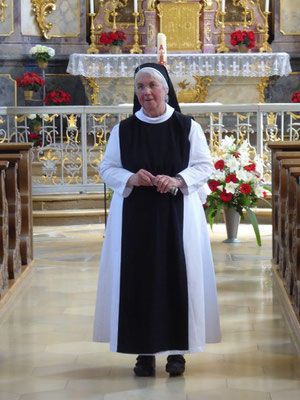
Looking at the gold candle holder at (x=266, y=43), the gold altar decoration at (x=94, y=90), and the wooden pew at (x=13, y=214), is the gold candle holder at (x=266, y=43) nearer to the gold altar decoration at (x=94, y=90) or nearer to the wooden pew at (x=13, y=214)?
the gold altar decoration at (x=94, y=90)

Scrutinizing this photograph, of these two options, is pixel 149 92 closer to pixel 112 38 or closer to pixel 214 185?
pixel 214 185

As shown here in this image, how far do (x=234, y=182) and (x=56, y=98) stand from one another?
5533 millimetres

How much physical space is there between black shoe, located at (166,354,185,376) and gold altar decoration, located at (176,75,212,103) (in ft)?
30.9

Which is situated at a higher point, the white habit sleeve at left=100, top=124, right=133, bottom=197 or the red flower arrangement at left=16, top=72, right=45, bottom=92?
the red flower arrangement at left=16, top=72, right=45, bottom=92

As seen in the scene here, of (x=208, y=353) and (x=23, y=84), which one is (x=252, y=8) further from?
(x=208, y=353)

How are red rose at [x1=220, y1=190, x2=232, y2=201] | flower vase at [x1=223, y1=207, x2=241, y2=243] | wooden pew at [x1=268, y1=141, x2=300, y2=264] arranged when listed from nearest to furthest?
1. wooden pew at [x1=268, y1=141, x2=300, y2=264]
2. red rose at [x1=220, y1=190, x2=232, y2=201]
3. flower vase at [x1=223, y1=207, x2=241, y2=243]

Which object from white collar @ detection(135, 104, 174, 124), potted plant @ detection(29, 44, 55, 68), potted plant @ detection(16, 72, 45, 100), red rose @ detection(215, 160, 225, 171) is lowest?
red rose @ detection(215, 160, 225, 171)

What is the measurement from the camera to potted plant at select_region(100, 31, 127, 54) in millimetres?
13590

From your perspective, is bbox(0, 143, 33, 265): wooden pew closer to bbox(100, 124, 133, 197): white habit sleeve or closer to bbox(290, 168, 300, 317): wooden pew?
bbox(290, 168, 300, 317): wooden pew

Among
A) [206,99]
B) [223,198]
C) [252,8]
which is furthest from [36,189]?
[252,8]

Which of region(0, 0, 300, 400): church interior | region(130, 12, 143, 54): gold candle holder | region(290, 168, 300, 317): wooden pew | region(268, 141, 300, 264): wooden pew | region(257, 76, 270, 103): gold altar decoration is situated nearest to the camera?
region(0, 0, 300, 400): church interior

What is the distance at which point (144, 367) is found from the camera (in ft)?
14.7

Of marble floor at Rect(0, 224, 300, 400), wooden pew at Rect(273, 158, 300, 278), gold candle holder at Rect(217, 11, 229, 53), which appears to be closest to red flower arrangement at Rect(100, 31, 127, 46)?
gold candle holder at Rect(217, 11, 229, 53)

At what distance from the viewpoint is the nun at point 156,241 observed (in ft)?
14.3
